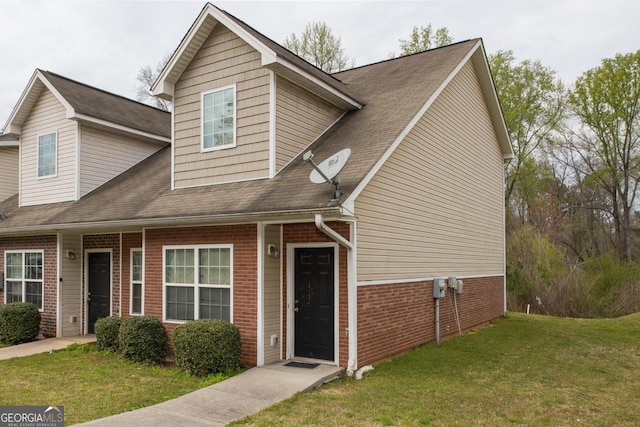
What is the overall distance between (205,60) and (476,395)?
7.96 m

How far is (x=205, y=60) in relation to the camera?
10836 millimetres

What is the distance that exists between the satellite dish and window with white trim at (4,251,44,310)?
28.8 feet

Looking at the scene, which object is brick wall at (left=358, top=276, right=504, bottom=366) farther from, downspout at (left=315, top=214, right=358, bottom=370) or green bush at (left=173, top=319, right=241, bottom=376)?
green bush at (left=173, top=319, right=241, bottom=376)

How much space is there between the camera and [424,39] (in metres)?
28.2

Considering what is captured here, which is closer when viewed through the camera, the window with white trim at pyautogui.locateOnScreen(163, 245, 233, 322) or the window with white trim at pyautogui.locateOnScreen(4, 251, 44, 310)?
the window with white trim at pyautogui.locateOnScreen(163, 245, 233, 322)

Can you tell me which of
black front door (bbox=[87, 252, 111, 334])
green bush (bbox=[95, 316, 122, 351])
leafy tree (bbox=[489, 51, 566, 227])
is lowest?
green bush (bbox=[95, 316, 122, 351])

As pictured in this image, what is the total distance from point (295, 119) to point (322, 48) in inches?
691

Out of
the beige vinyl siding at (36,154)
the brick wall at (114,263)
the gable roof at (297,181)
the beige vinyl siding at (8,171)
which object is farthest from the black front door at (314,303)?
the beige vinyl siding at (8,171)

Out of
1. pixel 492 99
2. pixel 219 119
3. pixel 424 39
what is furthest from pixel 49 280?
pixel 424 39

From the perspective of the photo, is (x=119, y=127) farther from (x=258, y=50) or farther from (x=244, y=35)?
(x=258, y=50)

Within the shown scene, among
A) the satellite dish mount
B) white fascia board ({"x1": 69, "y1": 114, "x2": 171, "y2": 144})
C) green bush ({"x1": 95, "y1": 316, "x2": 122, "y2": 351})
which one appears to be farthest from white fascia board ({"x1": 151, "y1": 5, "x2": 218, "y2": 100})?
green bush ({"x1": 95, "y1": 316, "x2": 122, "y2": 351})

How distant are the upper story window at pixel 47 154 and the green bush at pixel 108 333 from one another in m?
5.19

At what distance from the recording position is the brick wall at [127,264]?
1196cm

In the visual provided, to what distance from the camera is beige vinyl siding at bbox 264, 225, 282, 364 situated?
9.03 meters
